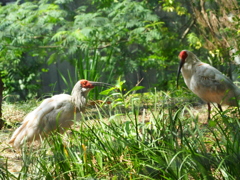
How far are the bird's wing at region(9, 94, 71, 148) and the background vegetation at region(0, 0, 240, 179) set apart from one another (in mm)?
563

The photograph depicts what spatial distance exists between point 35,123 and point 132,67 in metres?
5.36

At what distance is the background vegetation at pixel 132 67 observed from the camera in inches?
98.8

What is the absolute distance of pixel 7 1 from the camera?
11234 mm

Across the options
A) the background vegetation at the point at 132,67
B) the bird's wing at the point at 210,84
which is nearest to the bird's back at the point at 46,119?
the background vegetation at the point at 132,67

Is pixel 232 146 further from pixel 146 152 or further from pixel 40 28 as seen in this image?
pixel 40 28

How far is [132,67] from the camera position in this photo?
9430mm

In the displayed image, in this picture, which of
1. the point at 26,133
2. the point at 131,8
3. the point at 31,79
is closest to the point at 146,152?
the point at 26,133

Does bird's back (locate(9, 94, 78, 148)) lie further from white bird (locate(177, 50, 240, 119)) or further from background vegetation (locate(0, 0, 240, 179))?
white bird (locate(177, 50, 240, 119))

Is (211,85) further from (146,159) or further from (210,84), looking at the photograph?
(146,159)

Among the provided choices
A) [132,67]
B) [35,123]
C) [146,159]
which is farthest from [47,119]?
[132,67]

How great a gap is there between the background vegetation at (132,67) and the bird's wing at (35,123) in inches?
22.1

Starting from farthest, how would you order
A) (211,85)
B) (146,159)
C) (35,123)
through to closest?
(211,85) → (35,123) → (146,159)

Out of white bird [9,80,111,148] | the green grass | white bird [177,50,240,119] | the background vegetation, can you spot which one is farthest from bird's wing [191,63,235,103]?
the green grass

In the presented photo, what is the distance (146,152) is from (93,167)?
0.49m
